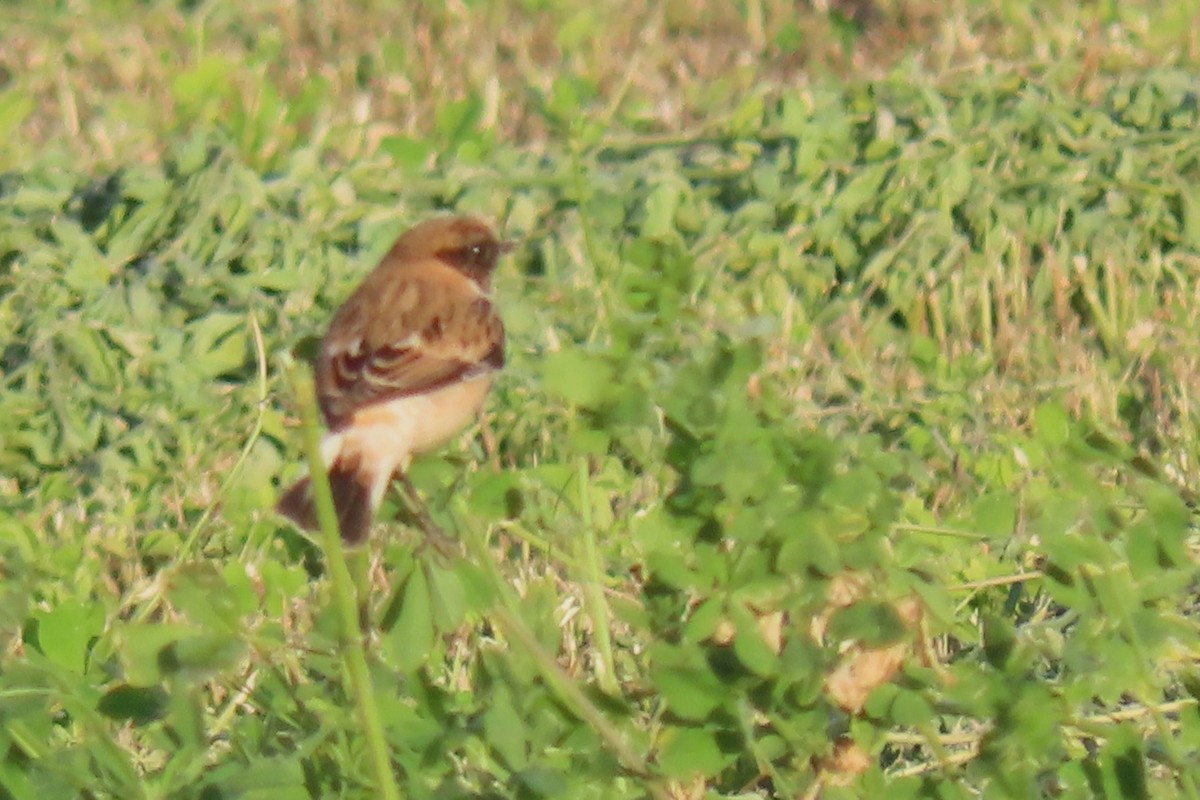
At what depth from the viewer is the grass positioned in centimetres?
305

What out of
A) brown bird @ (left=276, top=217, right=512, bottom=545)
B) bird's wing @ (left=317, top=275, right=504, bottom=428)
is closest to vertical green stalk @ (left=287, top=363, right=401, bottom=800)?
brown bird @ (left=276, top=217, right=512, bottom=545)

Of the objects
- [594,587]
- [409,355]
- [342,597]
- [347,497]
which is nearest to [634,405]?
[594,587]

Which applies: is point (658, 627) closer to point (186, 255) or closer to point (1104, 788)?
point (1104, 788)

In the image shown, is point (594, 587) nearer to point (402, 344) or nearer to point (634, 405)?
point (634, 405)

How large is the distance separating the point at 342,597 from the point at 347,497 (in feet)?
5.93

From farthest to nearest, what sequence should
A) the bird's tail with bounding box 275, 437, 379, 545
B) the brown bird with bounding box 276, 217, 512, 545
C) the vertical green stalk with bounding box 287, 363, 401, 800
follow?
1. the brown bird with bounding box 276, 217, 512, 545
2. the bird's tail with bounding box 275, 437, 379, 545
3. the vertical green stalk with bounding box 287, 363, 401, 800

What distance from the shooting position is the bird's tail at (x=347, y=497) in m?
4.21

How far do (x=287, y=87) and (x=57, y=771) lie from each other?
6131 mm

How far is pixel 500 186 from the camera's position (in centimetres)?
675

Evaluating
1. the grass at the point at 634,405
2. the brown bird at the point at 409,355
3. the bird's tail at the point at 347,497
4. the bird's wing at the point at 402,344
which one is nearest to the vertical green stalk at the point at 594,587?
the grass at the point at 634,405

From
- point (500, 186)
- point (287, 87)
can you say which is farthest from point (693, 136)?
point (287, 87)

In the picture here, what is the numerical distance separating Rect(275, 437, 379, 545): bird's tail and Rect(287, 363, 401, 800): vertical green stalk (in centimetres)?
130

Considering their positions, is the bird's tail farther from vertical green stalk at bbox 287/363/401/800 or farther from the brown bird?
vertical green stalk at bbox 287/363/401/800

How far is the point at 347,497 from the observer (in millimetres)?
4480
